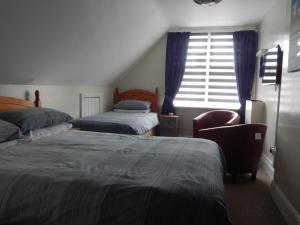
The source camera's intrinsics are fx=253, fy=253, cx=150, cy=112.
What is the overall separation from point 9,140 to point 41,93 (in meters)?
1.27

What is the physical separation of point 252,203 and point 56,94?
2.76 metres

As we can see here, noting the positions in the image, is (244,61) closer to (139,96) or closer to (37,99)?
(139,96)

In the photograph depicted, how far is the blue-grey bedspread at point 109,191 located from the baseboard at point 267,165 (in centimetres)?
193

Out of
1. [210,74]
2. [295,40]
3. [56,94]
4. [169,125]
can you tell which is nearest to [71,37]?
[56,94]

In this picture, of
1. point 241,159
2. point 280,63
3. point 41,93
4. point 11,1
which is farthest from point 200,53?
point 11,1

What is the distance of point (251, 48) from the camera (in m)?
4.54

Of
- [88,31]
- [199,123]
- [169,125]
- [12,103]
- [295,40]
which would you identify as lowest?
[169,125]

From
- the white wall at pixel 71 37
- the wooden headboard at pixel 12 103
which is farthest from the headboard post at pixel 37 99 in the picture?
the white wall at pixel 71 37

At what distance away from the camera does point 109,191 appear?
124cm

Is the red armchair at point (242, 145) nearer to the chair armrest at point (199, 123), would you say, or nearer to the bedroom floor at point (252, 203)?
the bedroom floor at point (252, 203)

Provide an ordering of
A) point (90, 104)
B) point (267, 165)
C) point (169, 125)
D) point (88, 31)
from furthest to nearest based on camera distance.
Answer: point (169, 125) → point (90, 104) → point (267, 165) → point (88, 31)

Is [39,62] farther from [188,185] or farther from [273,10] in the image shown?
[273,10]

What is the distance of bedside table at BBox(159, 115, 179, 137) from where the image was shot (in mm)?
4832

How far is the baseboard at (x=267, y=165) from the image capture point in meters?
3.25
